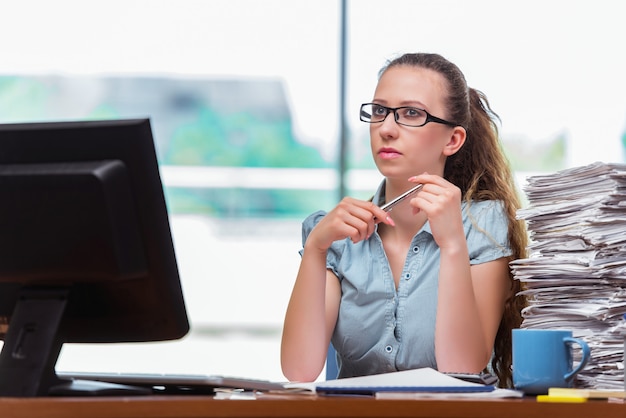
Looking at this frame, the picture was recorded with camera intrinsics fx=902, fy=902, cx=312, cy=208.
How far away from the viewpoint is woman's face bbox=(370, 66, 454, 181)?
190 cm


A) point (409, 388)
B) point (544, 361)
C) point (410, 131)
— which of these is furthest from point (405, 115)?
point (409, 388)

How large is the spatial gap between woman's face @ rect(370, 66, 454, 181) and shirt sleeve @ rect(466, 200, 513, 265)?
131 millimetres

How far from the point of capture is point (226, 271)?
4.62 m

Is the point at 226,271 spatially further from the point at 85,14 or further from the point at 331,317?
the point at 331,317

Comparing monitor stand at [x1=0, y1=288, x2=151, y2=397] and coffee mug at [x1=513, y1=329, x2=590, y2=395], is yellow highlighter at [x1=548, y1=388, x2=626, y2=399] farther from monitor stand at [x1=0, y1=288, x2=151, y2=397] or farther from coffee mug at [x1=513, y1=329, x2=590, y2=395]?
monitor stand at [x1=0, y1=288, x2=151, y2=397]

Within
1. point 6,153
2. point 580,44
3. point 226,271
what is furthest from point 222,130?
point 6,153

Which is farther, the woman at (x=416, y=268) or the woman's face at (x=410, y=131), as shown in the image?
the woman's face at (x=410, y=131)

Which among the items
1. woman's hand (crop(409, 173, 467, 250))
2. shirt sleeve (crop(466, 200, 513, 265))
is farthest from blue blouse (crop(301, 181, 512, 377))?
woman's hand (crop(409, 173, 467, 250))

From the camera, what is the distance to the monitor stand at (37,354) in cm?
110

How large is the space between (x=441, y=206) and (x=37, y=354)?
0.80 meters

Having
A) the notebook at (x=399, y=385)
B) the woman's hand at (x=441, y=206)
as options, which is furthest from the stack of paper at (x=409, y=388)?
the woman's hand at (x=441, y=206)

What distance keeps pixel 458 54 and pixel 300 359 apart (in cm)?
261

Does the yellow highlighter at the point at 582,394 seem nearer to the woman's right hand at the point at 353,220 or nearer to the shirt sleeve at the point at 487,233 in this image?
the woman's right hand at the point at 353,220

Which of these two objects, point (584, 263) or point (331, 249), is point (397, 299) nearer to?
point (331, 249)
